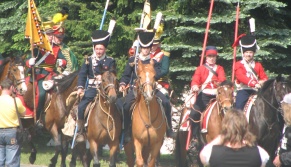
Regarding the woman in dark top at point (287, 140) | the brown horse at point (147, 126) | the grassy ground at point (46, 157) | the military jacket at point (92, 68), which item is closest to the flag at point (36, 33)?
the military jacket at point (92, 68)

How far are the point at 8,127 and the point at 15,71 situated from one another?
345 centimetres

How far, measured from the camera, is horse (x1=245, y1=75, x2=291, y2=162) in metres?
15.1

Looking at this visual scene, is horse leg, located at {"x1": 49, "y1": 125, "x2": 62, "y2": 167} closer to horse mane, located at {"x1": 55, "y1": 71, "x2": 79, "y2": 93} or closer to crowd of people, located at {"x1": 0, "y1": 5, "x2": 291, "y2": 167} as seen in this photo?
crowd of people, located at {"x1": 0, "y1": 5, "x2": 291, "y2": 167}

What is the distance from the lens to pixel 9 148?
14.8 m

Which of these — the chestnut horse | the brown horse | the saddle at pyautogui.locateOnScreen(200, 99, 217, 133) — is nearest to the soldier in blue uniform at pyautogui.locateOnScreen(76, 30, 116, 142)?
the brown horse

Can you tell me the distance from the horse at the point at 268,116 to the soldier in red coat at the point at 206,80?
4.12 ft

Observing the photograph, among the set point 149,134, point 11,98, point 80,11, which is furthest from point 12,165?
point 80,11

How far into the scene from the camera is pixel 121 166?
68.4ft

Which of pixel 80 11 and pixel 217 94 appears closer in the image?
pixel 217 94

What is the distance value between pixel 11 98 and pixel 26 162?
279 inches

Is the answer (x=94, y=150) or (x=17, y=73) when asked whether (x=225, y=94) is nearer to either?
(x=94, y=150)

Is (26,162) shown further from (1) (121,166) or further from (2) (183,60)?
(2) (183,60)

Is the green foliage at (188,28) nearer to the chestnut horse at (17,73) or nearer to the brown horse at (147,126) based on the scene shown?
the chestnut horse at (17,73)

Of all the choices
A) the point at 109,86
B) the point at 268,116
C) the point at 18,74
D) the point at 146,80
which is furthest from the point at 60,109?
the point at 268,116
